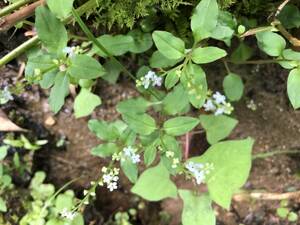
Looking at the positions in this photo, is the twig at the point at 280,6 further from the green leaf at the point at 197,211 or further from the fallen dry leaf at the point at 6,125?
the fallen dry leaf at the point at 6,125

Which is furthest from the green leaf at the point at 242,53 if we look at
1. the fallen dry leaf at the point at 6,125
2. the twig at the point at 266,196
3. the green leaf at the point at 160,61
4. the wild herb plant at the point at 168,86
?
the fallen dry leaf at the point at 6,125

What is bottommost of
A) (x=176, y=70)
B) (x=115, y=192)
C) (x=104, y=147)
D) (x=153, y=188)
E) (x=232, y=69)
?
(x=115, y=192)

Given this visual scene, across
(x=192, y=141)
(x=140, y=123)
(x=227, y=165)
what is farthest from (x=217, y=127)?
(x=140, y=123)

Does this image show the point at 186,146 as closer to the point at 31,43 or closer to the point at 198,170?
the point at 198,170

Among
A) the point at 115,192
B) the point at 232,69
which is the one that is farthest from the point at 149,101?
the point at 115,192

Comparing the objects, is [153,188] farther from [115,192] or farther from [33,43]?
[33,43]

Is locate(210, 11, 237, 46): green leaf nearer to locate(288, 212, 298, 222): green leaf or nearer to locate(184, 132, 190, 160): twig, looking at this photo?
locate(184, 132, 190, 160): twig

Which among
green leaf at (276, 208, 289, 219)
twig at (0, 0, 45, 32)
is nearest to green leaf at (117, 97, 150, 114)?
twig at (0, 0, 45, 32)
